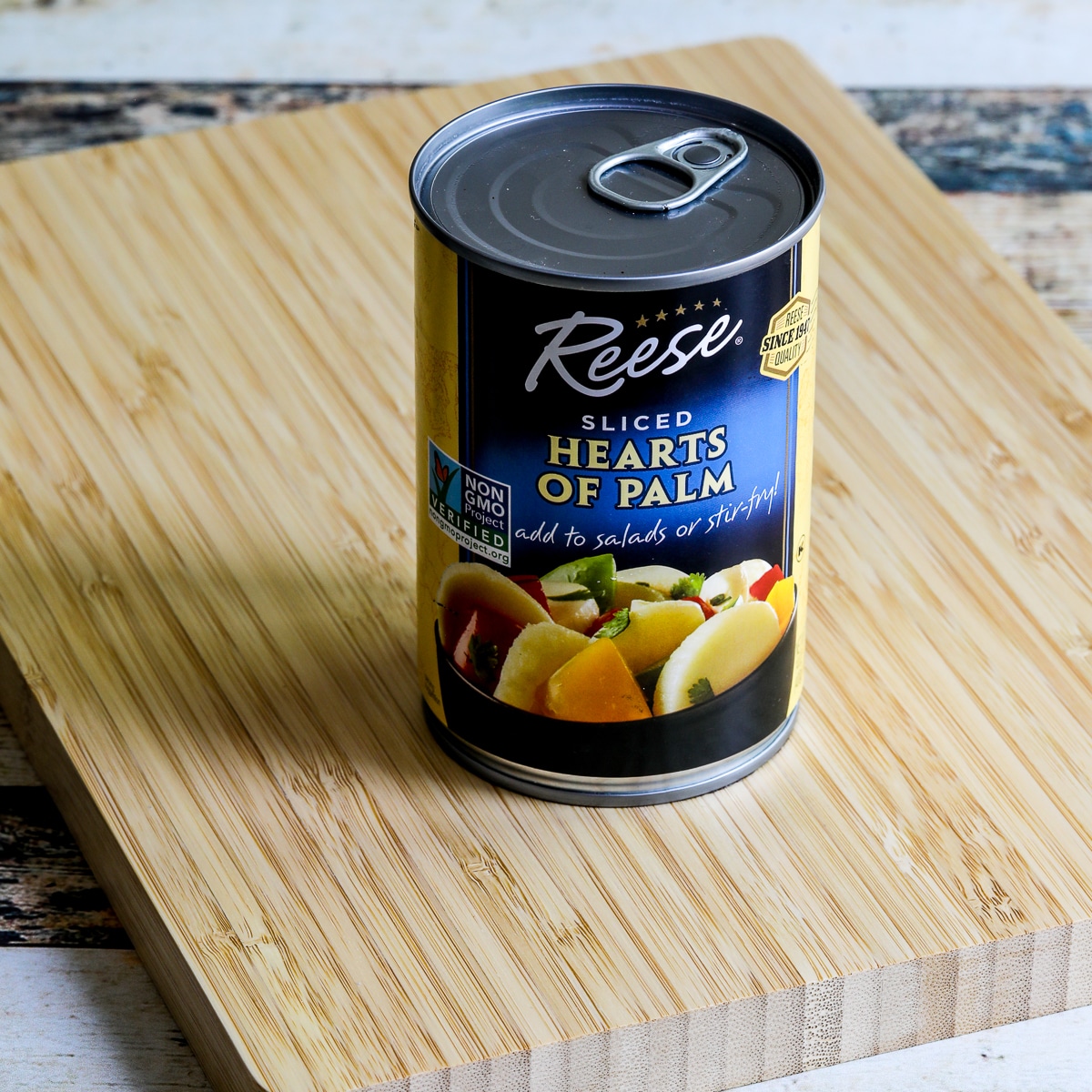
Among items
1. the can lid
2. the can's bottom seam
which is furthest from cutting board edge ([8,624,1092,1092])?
the can lid

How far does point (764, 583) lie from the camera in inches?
35.2

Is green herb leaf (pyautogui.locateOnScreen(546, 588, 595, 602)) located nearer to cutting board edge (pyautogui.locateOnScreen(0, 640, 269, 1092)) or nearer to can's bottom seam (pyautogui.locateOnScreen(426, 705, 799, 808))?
can's bottom seam (pyautogui.locateOnScreen(426, 705, 799, 808))

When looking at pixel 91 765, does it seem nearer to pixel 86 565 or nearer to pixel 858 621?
pixel 86 565

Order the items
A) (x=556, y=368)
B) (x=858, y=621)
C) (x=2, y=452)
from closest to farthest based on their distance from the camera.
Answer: (x=556, y=368)
(x=858, y=621)
(x=2, y=452)

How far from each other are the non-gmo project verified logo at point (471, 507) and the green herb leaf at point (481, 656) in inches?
1.8

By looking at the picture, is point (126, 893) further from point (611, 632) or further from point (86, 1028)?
point (611, 632)

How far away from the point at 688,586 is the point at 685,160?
195 mm

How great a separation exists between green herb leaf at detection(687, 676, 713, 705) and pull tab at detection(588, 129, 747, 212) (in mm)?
222

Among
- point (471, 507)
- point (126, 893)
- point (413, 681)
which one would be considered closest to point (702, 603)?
point (471, 507)

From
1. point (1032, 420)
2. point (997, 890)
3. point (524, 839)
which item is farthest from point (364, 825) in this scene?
point (1032, 420)

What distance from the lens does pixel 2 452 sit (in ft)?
3.83

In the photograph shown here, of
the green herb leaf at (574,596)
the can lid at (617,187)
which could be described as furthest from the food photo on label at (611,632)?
the can lid at (617,187)

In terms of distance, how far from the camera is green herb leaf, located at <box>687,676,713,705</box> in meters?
0.90

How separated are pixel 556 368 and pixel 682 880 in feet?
0.86
